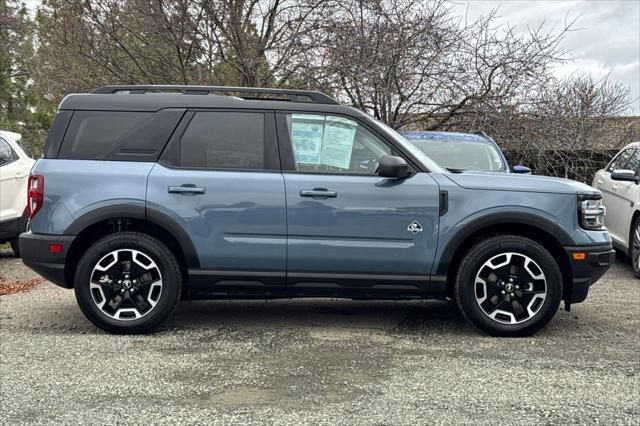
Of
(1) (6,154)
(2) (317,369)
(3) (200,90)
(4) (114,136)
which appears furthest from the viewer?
(1) (6,154)

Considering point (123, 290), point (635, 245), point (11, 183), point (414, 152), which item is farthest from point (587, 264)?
point (11, 183)

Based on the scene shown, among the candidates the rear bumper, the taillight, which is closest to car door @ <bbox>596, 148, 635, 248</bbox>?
the rear bumper

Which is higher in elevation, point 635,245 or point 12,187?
point 12,187

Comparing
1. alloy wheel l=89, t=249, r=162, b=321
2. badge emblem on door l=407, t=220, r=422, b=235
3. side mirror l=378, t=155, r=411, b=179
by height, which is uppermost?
side mirror l=378, t=155, r=411, b=179

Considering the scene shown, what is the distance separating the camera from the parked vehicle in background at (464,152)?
789 cm

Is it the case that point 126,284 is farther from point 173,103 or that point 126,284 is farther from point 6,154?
point 6,154

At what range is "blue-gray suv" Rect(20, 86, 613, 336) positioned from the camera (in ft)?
16.4

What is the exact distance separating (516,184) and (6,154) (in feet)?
22.6

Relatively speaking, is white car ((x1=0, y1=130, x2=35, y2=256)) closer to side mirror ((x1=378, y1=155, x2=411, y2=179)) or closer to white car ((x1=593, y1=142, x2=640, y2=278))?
side mirror ((x1=378, y1=155, x2=411, y2=179))

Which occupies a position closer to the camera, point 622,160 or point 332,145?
point 332,145

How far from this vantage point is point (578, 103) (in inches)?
493

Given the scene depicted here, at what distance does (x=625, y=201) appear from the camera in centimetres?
820

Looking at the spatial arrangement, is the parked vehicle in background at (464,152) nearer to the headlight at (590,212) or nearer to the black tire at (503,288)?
the headlight at (590,212)

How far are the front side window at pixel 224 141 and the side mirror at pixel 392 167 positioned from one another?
3.03 feet
